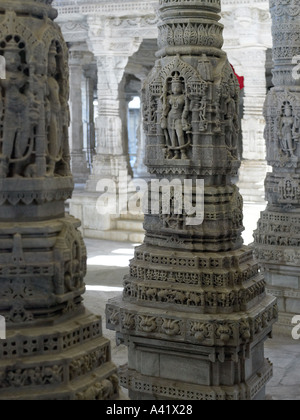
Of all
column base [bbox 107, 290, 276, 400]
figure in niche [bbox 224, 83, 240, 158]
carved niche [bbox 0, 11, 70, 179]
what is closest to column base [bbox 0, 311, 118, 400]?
carved niche [bbox 0, 11, 70, 179]

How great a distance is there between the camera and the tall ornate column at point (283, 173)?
300 inches

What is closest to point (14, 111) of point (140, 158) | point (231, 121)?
point (231, 121)

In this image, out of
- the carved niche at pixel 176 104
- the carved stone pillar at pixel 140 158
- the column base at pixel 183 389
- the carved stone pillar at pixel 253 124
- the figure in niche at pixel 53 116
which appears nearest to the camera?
the figure in niche at pixel 53 116

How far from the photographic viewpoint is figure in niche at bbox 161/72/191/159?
5.24 metres

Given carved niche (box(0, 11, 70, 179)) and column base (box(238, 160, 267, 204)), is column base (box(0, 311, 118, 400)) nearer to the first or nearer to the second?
carved niche (box(0, 11, 70, 179))

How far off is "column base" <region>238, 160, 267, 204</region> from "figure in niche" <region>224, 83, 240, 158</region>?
7989 mm

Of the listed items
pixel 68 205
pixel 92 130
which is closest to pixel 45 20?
pixel 68 205

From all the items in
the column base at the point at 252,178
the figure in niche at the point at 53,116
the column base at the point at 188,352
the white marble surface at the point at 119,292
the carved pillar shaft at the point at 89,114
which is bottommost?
the white marble surface at the point at 119,292

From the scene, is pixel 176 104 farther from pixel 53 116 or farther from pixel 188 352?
pixel 53 116

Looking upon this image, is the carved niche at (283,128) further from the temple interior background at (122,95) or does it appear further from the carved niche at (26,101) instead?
the carved niche at (26,101)

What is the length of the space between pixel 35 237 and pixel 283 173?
5.06 meters

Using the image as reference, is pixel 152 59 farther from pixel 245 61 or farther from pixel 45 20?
pixel 45 20

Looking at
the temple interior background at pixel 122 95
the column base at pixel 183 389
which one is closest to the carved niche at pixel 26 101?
the column base at pixel 183 389

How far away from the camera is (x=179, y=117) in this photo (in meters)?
5.27
